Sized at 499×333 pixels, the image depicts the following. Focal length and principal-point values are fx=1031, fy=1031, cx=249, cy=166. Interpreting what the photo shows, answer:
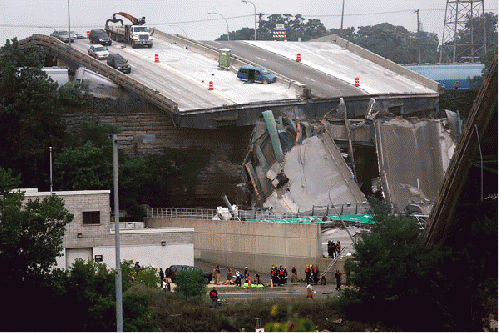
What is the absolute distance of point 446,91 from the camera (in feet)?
289

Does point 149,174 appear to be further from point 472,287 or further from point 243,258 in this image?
point 472,287

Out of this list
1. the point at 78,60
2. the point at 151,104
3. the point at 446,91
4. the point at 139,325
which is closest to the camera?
the point at 139,325

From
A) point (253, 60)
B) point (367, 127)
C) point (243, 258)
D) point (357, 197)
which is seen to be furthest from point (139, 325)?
point (253, 60)

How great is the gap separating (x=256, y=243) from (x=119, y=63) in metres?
24.0

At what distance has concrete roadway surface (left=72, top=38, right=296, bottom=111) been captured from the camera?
73.3 m

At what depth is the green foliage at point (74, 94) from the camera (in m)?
72.6

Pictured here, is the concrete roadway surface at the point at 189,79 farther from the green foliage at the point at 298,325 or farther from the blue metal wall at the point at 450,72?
the green foliage at the point at 298,325

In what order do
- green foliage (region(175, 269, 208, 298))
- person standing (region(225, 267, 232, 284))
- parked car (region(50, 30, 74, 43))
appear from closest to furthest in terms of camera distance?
green foliage (region(175, 269, 208, 298)) < person standing (region(225, 267, 232, 284)) < parked car (region(50, 30, 74, 43))

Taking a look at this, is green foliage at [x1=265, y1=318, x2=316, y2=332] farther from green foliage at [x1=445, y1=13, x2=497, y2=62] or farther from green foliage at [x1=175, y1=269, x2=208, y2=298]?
green foliage at [x1=445, y1=13, x2=497, y2=62]

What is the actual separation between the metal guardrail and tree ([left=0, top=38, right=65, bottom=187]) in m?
5.92

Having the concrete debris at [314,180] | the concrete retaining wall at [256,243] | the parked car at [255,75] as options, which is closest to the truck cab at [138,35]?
the parked car at [255,75]

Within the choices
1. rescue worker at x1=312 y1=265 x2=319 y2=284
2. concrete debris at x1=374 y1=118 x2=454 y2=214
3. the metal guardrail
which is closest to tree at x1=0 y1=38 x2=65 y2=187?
the metal guardrail

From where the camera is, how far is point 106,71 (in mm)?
75688

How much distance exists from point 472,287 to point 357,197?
23.6 m
